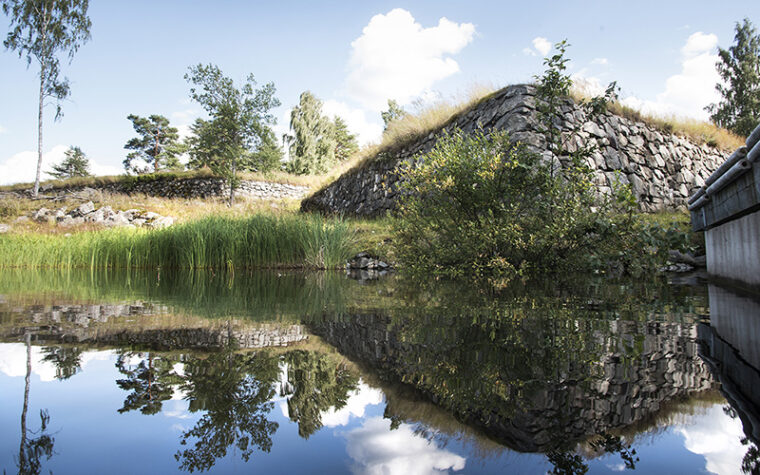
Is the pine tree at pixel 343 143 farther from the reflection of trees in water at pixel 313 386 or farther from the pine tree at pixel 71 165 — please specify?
the reflection of trees in water at pixel 313 386

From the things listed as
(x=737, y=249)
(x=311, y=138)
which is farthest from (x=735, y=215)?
(x=311, y=138)

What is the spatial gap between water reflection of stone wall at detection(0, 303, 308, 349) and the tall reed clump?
6.13 metres

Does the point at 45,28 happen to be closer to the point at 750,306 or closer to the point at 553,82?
the point at 553,82

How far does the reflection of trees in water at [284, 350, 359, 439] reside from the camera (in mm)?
835

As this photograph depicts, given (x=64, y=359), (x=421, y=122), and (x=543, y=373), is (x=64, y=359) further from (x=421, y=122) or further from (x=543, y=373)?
(x=421, y=122)

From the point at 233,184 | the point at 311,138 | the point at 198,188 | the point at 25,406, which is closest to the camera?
the point at 25,406

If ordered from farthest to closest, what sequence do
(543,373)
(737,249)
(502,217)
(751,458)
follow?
(502,217) → (737,249) → (543,373) → (751,458)

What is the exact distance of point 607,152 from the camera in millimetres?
9742

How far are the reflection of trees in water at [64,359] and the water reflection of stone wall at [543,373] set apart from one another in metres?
0.81

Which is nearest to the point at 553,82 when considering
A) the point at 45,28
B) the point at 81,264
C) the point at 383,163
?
the point at 383,163

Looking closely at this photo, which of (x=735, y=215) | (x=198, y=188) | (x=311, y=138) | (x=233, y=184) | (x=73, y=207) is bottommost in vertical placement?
(x=735, y=215)

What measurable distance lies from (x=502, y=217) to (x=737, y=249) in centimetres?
227

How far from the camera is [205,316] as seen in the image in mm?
2189

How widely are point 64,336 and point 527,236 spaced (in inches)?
182
